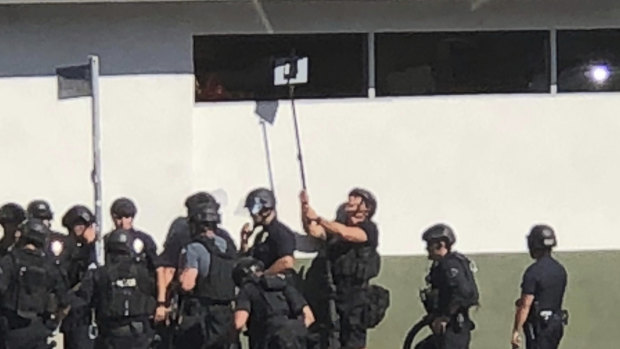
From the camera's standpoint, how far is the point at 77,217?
12.8 metres

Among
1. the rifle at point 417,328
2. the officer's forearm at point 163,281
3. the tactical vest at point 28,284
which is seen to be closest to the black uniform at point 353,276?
the rifle at point 417,328

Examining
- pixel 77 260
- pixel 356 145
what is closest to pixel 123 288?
pixel 77 260

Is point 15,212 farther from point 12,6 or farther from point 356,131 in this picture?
point 356,131

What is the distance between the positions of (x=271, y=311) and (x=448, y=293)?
1536 mm

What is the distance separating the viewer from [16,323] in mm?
Answer: 11945

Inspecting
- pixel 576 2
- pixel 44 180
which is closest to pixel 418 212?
pixel 576 2

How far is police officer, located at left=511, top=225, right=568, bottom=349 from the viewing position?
12320 millimetres

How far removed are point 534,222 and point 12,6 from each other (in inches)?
214

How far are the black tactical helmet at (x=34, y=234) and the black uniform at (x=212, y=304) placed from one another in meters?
1.22

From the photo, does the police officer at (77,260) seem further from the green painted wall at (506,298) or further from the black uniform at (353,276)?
the green painted wall at (506,298)

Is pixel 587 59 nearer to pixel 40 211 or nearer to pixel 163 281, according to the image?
pixel 163 281

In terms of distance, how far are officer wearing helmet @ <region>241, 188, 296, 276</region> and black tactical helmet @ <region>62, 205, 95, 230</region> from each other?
138 centimetres

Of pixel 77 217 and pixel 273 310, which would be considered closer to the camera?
pixel 273 310

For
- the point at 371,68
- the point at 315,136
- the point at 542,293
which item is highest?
the point at 371,68
